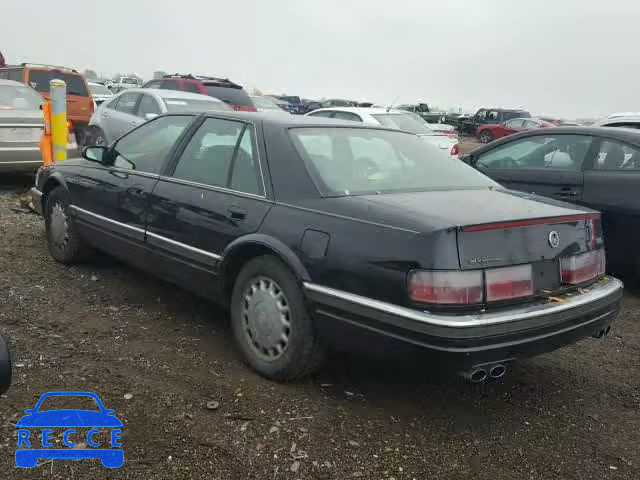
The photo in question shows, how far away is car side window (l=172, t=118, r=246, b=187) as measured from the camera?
388 centimetres

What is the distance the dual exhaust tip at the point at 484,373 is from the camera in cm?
275

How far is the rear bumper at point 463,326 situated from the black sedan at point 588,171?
2227 mm

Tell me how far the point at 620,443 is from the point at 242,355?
2014 millimetres

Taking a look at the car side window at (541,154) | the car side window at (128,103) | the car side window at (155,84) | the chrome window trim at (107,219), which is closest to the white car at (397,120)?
the car side window at (128,103)

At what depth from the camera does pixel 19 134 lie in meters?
8.52

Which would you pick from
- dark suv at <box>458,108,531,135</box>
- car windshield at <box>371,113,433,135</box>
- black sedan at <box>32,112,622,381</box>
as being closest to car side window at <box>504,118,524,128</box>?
dark suv at <box>458,108,531,135</box>

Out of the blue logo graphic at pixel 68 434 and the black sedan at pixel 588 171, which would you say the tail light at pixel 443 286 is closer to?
the blue logo graphic at pixel 68 434

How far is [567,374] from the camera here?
3.77m

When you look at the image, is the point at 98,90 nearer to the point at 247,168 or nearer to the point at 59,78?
the point at 59,78

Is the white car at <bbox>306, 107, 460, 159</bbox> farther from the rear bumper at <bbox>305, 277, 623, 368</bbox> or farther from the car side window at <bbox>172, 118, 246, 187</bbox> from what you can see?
the rear bumper at <bbox>305, 277, 623, 368</bbox>

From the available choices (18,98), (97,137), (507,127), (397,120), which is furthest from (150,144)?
(507,127)

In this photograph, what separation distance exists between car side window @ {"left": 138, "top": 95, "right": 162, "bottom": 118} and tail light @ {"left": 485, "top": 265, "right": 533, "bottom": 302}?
845 centimetres

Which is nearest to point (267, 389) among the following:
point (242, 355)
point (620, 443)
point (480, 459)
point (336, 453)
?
point (242, 355)

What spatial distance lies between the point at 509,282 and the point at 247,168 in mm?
1672
